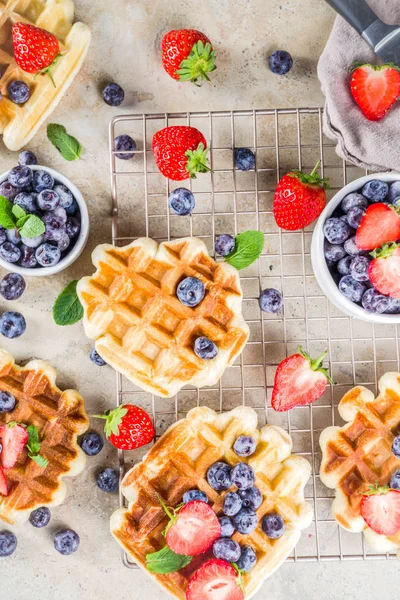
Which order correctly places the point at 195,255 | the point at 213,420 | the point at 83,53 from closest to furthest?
the point at 195,255
the point at 213,420
the point at 83,53

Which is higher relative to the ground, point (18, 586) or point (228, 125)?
point (228, 125)

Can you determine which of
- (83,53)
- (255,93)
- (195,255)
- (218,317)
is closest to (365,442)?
(218,317)

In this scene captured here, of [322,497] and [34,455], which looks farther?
[322,497]

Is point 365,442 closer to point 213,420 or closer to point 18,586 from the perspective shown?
point 213,420

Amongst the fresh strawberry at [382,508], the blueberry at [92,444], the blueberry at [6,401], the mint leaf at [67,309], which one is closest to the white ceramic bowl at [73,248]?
the mint leaf at [67,309]

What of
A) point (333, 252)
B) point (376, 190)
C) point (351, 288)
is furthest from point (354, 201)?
point (351, 288)

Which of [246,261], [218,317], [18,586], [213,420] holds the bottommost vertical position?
[18,586]

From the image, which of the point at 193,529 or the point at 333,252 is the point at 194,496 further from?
the point at 333,252
